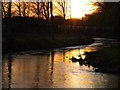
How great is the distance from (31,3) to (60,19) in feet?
58.8

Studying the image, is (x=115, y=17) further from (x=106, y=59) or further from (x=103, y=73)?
(x=103, y=73)

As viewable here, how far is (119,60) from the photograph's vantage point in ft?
71.4

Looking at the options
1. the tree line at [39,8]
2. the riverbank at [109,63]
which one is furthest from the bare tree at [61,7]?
the riverbank at [109,63]

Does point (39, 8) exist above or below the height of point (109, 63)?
above

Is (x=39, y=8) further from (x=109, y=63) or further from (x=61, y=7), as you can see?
(x=109, y=63)

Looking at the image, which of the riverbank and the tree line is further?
the tree line

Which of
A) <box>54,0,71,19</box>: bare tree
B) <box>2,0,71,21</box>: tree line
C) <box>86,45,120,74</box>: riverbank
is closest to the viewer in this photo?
<box>86,45,120,74</box>: riverbank

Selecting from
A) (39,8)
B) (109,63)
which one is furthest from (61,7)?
(109,63)

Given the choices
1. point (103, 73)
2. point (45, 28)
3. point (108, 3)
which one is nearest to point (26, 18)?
point (45, 28)

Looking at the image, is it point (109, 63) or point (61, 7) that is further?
point (61, 7)

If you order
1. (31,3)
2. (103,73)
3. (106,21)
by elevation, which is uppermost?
(31,3)

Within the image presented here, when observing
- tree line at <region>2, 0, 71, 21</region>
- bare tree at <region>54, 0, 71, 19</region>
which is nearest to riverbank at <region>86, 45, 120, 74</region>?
tree line at <region>2, 0, 71, 21</region>

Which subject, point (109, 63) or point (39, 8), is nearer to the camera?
point (109, 63)

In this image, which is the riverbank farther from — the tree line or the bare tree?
the bare tree
